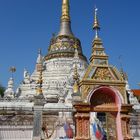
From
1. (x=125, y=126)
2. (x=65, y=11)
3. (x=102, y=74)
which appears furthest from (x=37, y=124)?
(x=65, y=11)

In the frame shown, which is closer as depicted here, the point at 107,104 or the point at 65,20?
the point at 107,104

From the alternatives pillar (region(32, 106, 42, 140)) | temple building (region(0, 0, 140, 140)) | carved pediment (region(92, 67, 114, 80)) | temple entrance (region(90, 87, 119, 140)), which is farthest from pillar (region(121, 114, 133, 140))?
pillar (region(32, 106, 42, 140))

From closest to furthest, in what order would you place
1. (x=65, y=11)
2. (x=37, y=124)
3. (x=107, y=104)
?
1. (x=37, y=124)
2. (x=107, y=104)
3. (x=65, y=11)

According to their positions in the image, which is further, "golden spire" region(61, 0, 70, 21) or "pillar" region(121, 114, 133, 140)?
"golden spire" region(61, 0, 70, 21)

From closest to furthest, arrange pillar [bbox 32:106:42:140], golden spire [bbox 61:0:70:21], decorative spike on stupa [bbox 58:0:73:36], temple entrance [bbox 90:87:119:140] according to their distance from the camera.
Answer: pillar [bbox 32:106:42:140], temple entrance [bbox 90:87:119:140], decorative spike on stupa [bbox 58:0:73:36], golden spire [bbox 61:0:70:21]

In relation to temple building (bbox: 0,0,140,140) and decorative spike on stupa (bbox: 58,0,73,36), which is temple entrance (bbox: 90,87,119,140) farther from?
decorative spike on stupa (bbox: 58,0,73,36)

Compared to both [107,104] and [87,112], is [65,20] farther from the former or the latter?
[87,112]

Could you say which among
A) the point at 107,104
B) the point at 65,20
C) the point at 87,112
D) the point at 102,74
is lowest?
the point at 87,112

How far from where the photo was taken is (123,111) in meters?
13.6

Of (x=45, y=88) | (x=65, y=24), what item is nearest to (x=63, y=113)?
(x=45, y=88)

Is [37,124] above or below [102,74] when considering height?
below

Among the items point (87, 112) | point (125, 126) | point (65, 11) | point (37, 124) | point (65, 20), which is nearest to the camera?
point (87, 112)

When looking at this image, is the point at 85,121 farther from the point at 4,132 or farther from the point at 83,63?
the point at 83,63

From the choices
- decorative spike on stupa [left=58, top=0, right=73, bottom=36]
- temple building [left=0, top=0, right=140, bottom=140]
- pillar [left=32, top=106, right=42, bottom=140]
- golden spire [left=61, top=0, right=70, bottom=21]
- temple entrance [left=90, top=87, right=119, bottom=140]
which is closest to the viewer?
temple building [left=0, top=0, right=140, bottom=140]
